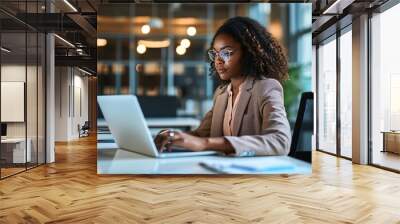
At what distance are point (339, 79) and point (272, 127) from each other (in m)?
5.08

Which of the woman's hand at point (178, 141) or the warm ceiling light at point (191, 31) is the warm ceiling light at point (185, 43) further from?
the woman's hand at point (178, 141)

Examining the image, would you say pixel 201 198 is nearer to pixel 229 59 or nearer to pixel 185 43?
pixel 229 59

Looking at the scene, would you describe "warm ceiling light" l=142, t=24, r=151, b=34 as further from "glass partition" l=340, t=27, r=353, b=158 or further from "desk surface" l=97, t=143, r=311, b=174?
"glass partition" l=340, t=27, r=353, b=158

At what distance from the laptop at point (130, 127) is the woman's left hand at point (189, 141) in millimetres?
67

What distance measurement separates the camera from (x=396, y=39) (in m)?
7.49

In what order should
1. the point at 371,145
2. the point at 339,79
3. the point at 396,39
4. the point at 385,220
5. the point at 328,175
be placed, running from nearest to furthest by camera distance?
the point at 385,220 → the point at 328,175 → the point at 396,39 → the point at 371,145 → the point at 339,79

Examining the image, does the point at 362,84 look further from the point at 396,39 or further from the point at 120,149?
the point at 120,149

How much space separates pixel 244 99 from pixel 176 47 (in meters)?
1.19

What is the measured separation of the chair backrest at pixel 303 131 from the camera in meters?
5.79

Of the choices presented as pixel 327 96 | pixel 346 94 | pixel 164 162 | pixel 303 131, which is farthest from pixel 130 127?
pixel 327 96

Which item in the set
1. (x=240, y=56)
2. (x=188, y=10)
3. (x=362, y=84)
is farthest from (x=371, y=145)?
(x=188, y=10)

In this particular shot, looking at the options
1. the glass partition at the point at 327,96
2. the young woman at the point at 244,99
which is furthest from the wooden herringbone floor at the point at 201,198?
the glass partition at the point at 327,96

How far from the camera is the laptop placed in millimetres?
5609

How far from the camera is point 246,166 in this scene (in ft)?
18.7
